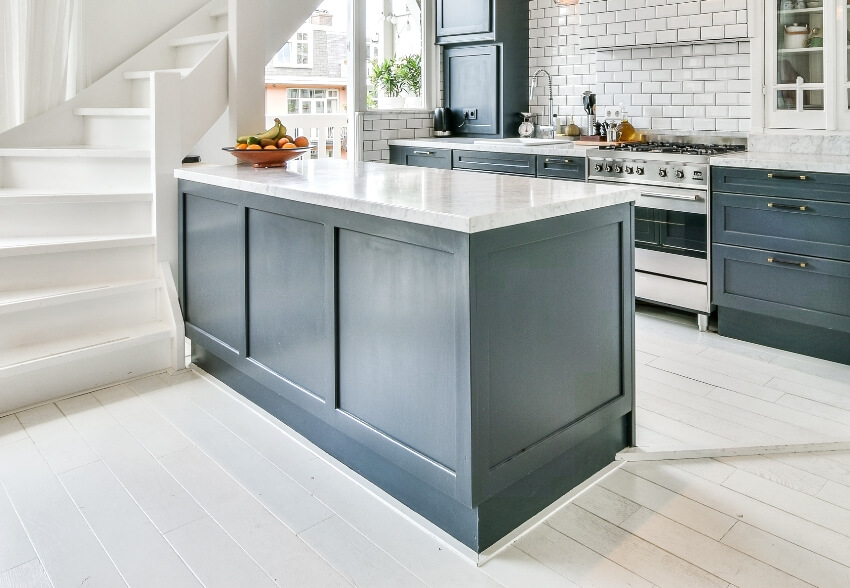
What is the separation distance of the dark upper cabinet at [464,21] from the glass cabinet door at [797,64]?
87.7 inches

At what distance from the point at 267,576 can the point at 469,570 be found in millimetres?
546

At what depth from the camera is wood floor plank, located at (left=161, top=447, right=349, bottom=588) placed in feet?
6.27

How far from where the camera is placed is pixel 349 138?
19.4 ft

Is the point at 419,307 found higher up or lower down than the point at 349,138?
lower down

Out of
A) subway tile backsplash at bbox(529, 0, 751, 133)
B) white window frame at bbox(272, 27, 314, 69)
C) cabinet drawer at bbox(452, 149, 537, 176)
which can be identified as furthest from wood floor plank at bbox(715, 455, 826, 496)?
white window frame at bbox(272, 27, 314, 69)

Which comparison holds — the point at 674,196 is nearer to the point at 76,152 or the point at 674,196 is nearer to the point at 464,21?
the point at 464,21

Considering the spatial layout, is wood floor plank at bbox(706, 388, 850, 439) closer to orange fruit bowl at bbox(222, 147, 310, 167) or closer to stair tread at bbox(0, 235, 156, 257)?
orange fruit bowl at bbox(222, 147, 310, 167)

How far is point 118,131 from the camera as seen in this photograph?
3.93m

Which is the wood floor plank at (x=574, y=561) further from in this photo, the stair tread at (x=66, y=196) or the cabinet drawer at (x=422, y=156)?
the cabinet drawer at (x=422, y=156)

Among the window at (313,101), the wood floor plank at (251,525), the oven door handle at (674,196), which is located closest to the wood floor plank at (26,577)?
the wood floor plank at (251,525)

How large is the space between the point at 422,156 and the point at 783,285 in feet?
9.88

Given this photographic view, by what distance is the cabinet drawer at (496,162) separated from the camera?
4.97m

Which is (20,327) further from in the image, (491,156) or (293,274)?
(491,156)

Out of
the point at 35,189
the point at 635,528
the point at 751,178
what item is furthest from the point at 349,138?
the point at 635,528
